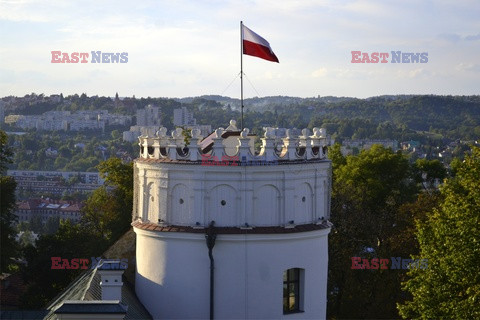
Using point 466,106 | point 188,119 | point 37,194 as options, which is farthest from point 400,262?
point 466,106

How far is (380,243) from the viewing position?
152 ft

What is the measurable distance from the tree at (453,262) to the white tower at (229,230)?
3.52m

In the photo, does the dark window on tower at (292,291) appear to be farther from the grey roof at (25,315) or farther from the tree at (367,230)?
the tree at (367,230)

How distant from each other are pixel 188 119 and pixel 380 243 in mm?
58333

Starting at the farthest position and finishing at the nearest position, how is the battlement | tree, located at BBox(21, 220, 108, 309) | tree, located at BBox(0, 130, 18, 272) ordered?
tree, located at BBox(0, 130, 18, 272), tree, located at BBox(21, 220, 108, 309), the battlement

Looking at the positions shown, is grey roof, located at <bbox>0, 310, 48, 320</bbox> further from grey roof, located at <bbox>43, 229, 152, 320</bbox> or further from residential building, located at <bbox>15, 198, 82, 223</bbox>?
residential building, located at <bbox>15, 198, 82, 223</bbox>

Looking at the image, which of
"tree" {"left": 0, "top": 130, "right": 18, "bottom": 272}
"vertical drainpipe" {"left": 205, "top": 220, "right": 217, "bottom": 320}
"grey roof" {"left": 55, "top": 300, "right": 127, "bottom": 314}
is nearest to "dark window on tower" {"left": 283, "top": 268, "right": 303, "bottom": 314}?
"vertical drainpipe" {"left": 205, "top": 220, "right": 217, "bottom": 320}

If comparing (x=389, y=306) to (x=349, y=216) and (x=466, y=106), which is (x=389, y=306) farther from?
(x=466, y=106)

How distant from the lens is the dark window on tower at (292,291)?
2862 centimetres

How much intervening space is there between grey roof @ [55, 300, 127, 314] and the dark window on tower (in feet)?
20.3

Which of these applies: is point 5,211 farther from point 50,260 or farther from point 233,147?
point 233,147

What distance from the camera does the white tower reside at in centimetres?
2767

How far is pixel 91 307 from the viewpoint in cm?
2425

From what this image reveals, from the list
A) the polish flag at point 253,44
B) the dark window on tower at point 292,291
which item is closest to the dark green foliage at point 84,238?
the dark window on tower at point 292,291
